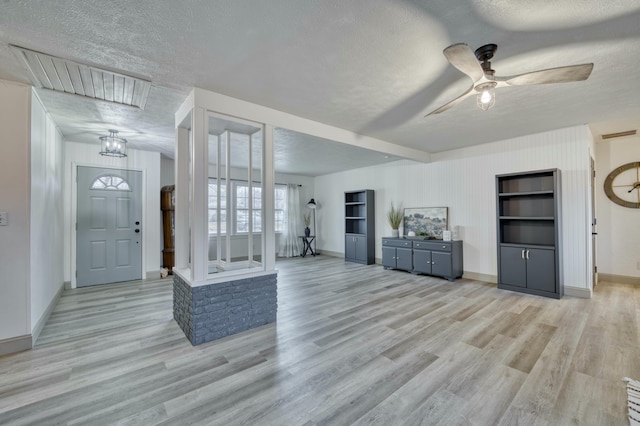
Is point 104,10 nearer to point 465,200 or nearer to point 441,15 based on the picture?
point 441,15

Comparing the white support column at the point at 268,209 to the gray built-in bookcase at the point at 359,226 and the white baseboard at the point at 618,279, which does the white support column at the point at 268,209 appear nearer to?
the gray built-in bookcase at the point at 359,226

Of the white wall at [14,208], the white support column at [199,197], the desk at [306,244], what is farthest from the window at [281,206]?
the white wall at [14,208]

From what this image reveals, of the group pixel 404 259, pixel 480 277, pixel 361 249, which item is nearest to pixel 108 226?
pixel 361 249

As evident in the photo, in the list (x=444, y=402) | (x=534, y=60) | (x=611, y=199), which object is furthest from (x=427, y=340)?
(x=611, y=199)

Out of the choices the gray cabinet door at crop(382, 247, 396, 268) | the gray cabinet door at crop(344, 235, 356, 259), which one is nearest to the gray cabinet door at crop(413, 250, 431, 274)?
the gray cabinet door at crop(382, 247, 396, 268)

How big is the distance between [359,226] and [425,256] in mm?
2359

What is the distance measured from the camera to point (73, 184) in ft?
15.2

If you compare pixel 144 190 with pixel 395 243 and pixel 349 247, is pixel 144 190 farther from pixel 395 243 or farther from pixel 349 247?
pixel 395 243

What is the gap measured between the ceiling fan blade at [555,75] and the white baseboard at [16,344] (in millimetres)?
4808

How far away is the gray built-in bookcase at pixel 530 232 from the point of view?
398 cm

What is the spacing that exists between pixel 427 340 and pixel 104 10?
365 centimetres

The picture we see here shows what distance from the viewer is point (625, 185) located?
15.4ft

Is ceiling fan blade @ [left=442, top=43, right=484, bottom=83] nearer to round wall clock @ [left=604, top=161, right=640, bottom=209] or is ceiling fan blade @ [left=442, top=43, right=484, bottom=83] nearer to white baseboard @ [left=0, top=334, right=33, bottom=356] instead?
white baseboard @ [left=0, top=334, right=33, bottom=356]

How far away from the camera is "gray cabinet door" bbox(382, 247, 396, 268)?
5887 millimetres
